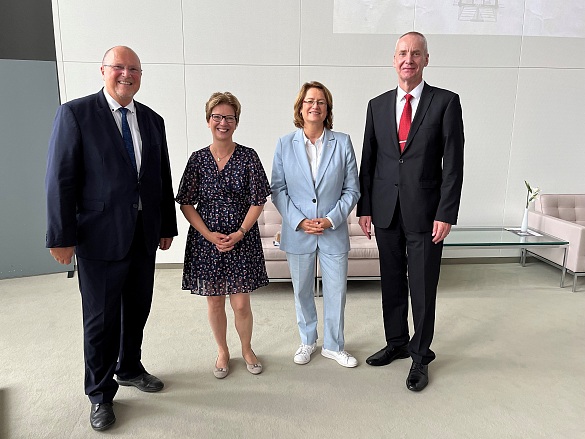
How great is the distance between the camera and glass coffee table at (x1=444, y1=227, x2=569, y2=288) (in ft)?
13.7

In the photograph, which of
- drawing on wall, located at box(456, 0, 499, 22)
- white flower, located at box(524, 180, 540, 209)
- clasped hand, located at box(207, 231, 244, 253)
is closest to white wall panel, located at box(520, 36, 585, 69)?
drawing on wall, located at box(456, 0, 499, 22)

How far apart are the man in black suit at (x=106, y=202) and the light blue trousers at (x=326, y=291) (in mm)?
870

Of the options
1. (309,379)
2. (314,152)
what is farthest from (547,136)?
(309,379)

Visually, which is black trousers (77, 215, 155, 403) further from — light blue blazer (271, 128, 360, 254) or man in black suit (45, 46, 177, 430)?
light blue blazer (271, 128, 360, 254)

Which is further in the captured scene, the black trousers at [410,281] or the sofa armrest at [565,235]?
the sofa armrest at [565,235]

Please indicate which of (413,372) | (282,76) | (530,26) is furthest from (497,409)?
(530,26)

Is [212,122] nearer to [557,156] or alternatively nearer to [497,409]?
[497,409]

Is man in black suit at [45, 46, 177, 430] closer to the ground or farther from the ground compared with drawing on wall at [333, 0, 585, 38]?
closer to the ground

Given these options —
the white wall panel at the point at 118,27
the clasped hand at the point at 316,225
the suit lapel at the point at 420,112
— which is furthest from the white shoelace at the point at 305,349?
the white wall panel at the point at 118,27

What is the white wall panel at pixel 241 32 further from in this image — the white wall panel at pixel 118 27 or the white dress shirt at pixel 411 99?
the white dress shirt at pixel 411 99

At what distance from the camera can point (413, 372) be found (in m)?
2.67

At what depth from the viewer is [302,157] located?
266 cm

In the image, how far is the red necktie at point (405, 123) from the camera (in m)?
2.58

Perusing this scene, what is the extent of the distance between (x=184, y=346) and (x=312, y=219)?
1298mm
